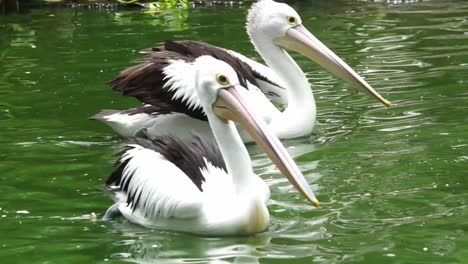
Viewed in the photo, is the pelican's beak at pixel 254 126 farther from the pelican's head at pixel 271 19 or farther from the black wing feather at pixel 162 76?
the pelican's head at pixel 271 19

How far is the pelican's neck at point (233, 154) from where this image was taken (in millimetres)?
4680

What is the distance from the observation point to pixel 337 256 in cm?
432

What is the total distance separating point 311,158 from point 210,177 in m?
1.37

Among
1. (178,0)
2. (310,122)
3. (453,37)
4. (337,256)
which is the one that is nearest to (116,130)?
(310,122)

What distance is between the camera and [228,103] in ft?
15.6

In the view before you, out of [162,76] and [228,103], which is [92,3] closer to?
[162,76]

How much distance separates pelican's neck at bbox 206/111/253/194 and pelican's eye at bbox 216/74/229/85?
0.17 m

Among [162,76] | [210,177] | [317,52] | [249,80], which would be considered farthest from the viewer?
[317,52]

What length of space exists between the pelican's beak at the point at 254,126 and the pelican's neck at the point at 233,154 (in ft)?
0.16

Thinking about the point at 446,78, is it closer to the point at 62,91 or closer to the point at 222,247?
the point at 62,91

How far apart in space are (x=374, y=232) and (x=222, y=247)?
2.22 feet

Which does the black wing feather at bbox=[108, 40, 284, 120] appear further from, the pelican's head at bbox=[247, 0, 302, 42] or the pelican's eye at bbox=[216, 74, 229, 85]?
the pelican's eye at bbox=[216, 74, 229, 85]

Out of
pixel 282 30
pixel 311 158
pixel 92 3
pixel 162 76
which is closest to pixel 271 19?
pixel 282 30

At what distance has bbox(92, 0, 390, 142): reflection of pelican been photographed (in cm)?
639
